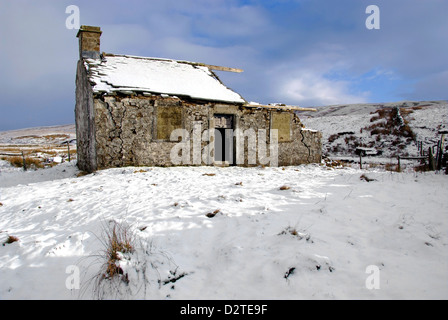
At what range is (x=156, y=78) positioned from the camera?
12.3 m

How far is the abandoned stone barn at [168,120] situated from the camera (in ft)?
33.8

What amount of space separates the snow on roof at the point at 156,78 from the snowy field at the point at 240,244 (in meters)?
5.99

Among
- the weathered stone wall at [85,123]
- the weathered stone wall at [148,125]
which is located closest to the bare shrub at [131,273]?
the weathered stone wall at [148,125]

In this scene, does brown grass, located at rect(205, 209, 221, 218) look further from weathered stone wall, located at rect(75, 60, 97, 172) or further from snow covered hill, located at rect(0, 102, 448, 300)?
weathered stone wall, located at rect(75, 60, 97, 172)

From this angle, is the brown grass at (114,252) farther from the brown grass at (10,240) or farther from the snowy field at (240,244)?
the brown grass at (10,240)

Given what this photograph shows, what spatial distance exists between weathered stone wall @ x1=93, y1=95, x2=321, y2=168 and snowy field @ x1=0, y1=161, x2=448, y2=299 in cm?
418

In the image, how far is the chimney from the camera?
12.1 metres

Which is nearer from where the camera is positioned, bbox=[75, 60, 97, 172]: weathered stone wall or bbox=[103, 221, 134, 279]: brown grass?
bbox=[103, 221, 134, 279]: brown grass

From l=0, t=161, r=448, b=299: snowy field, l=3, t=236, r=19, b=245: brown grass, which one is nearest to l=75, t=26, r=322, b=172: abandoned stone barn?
l=0, t=161, r=448, b=299: snowy field

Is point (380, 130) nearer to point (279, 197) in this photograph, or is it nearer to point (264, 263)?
point (279, 197)

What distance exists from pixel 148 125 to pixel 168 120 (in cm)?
89

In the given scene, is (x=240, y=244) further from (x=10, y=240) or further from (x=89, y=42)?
(x=89, y=42)

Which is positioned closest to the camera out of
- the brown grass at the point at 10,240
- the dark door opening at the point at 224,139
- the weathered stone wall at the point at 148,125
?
the brown grass at the point at 10,240

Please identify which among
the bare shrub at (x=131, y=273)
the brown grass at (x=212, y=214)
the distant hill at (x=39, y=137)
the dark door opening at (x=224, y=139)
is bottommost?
the bare shrub at (x=131, y=273)
